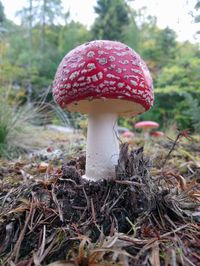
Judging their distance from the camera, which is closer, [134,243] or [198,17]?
[134,243]

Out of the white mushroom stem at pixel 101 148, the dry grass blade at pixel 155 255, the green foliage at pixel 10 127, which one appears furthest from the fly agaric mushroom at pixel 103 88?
the green foliage at pixel 10 127

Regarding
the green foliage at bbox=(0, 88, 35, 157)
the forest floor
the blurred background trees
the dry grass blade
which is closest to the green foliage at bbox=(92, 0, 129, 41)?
the blurred background trees

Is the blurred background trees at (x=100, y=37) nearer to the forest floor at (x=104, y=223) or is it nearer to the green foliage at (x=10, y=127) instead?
the green foliage at (x=10, y=127)

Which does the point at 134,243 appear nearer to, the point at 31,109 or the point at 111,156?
the point at 111,156

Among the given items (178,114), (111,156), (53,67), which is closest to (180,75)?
(178,114)

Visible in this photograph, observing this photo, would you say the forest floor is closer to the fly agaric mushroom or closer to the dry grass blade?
the dry grass blade

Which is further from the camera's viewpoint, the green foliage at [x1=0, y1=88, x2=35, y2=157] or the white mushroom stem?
the green foliage at [x1=0, y1=88, x2=35, y2=157]
